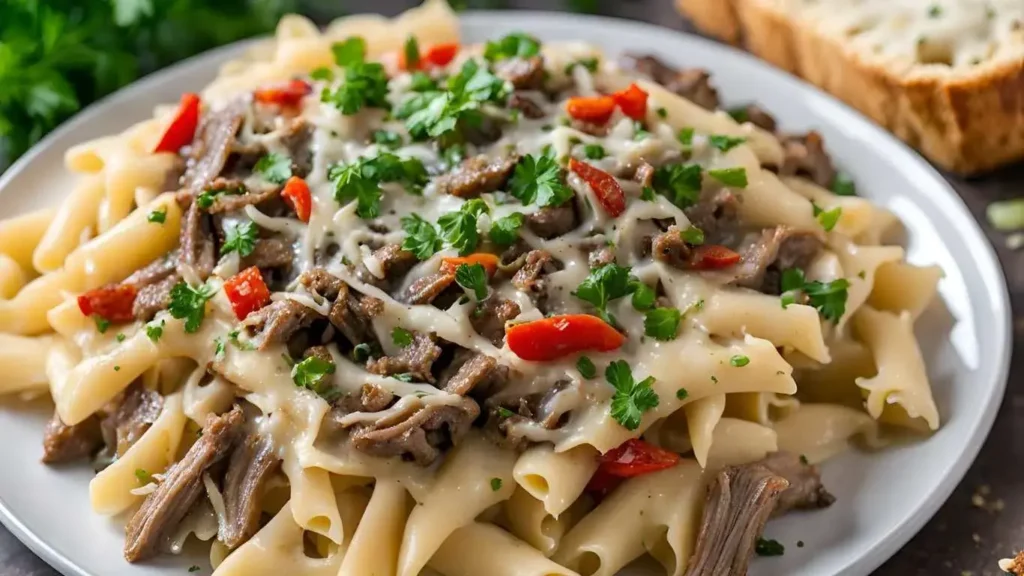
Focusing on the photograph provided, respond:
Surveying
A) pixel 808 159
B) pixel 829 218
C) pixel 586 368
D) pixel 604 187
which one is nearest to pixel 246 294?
pixel 586 368

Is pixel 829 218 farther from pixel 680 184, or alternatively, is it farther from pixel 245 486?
pixel 245 486

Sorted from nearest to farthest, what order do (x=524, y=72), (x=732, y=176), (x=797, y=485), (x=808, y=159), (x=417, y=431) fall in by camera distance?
(x=417, y=431), (x=797, y=485), (x=732, y=176), (x=524, y=72), (x=808, y=159)

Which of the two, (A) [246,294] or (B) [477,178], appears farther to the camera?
(B) [477,178]

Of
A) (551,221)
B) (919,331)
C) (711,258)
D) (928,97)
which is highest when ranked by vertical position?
(551,221)

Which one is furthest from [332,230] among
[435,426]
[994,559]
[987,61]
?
[987,61]

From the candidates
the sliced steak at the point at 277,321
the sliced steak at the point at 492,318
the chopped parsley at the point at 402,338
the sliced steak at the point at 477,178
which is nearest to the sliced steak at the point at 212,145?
the sliced steak at the point at 277,321

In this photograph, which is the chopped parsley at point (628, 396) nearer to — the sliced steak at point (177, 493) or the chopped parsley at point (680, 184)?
the chopped parsley at point (680, 184)

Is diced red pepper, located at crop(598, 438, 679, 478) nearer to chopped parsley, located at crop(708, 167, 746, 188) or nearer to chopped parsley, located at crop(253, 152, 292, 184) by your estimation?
chopped parsley, located at crop(708, 167, 746, 188)

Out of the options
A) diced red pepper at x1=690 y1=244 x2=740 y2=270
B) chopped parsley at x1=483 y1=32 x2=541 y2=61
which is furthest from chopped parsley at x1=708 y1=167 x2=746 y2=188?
chopped parsley at x1=483 y1=32 x2=541 y2=61
